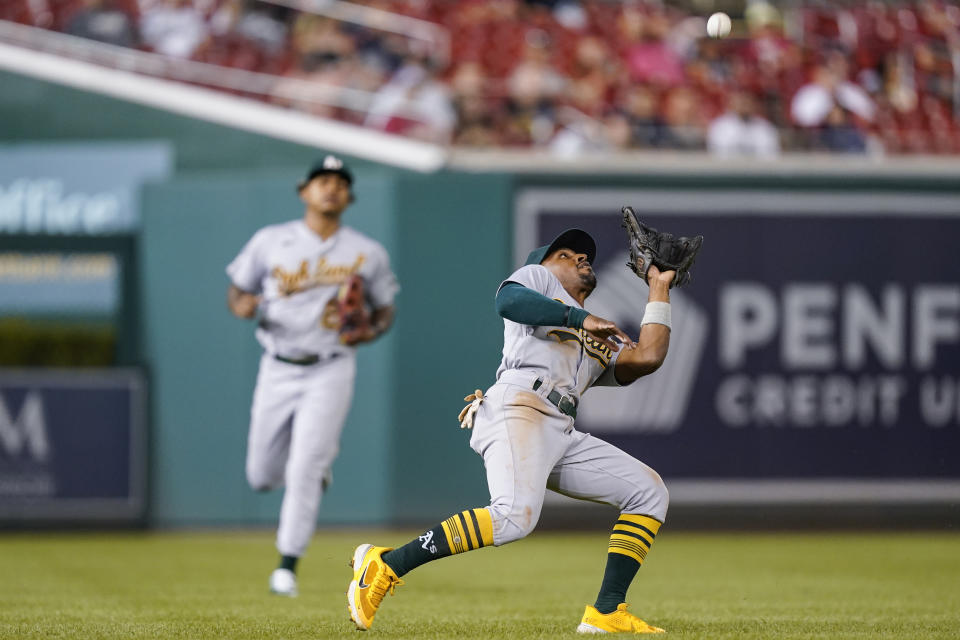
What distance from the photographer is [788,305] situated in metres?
11.6

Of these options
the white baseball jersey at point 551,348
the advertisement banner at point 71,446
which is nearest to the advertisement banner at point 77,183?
the advertisement banner at point 71,446

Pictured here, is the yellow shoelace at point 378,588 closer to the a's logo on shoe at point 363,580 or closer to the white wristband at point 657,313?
the a's logo on shoe at point 363,580

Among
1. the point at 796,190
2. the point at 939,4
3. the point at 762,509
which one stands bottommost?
the point at 762,509

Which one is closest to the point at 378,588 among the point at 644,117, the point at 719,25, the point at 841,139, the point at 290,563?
the point at 290,563

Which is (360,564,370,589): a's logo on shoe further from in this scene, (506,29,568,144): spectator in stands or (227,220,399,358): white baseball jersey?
(506,29,568,144): spectator in stands

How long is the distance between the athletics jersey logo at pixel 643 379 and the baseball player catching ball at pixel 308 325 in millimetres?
3622

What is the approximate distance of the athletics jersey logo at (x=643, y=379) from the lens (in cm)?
1138

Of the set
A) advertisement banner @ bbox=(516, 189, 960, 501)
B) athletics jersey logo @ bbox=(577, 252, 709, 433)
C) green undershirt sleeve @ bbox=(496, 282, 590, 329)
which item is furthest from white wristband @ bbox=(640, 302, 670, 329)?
advertisement banner @ bbox=(516, 189, 960, 501)

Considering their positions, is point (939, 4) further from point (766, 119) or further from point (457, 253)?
point (457, 253)

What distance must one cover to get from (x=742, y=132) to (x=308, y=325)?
6334 millimetres

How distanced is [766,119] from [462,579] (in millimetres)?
6418

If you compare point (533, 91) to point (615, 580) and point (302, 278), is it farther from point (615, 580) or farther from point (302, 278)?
point (615, 580)

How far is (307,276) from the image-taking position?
789 cm

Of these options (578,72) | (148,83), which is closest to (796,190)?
(578,72)
